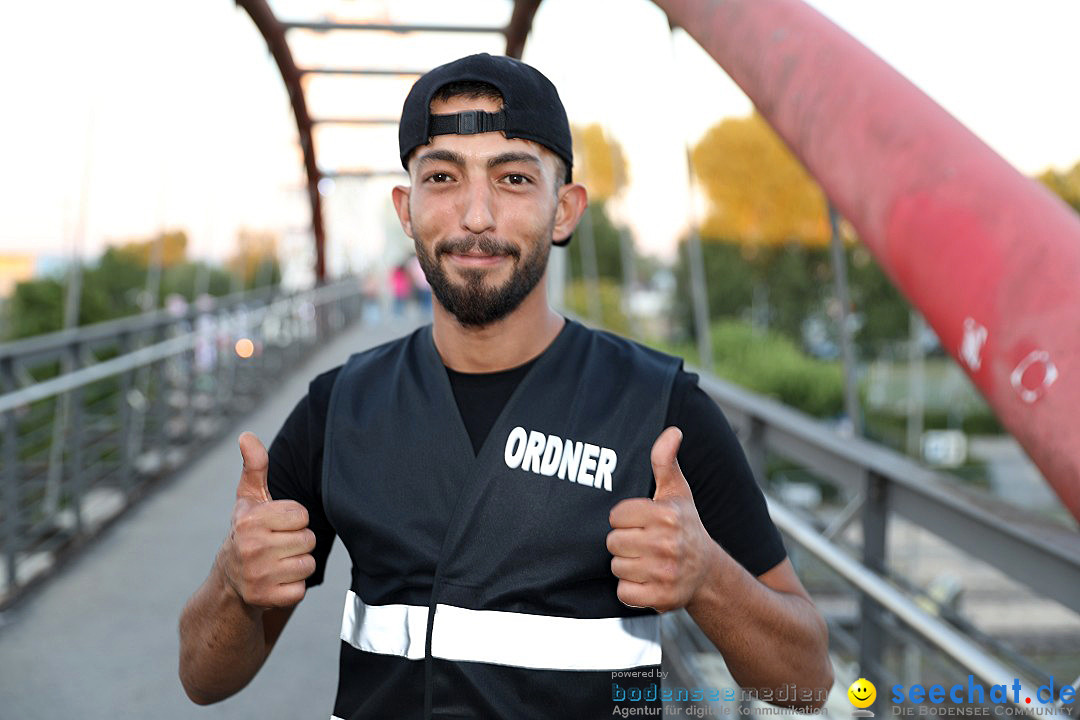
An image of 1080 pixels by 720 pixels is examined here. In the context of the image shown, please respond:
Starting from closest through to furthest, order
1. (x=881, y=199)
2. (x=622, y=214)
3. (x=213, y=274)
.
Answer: (x=881, y=199) → (x=622, y=214) → (x=213, y=274)

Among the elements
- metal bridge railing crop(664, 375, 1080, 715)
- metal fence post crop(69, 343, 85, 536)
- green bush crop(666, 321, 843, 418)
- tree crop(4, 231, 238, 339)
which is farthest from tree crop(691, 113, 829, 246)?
metal bridge railing crop(664, 375, 1080, 715)

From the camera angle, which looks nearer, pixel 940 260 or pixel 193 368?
pixel 940 260

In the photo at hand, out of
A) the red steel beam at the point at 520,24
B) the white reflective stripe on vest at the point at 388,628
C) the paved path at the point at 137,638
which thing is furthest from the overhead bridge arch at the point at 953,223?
the red steel beam at the point at 520,24

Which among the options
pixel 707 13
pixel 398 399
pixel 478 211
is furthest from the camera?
pixel 707 13

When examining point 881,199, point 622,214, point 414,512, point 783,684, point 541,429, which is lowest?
point 783,684

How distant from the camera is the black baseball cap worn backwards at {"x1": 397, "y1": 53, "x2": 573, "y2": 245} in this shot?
1530mm

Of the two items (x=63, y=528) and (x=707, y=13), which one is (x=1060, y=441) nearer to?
(x=707, y=13)

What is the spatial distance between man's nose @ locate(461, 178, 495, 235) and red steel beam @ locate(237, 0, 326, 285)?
36.1 feet

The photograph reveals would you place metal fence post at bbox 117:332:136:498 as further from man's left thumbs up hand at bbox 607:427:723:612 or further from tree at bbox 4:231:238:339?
tree at bbox 4:231:238:339

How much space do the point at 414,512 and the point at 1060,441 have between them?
2.72 ft

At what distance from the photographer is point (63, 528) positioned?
5.24 meters

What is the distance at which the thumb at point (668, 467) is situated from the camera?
1.29 meters

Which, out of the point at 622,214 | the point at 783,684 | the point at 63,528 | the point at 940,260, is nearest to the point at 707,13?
the point at 940,260

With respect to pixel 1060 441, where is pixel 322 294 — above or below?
above
